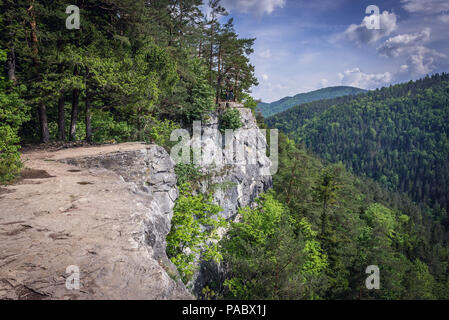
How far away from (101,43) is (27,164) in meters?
7.14

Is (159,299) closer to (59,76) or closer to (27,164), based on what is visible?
(27,164)

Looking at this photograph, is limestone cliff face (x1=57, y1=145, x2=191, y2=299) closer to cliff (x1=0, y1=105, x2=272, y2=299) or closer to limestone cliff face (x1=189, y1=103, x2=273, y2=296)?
cliff (x1=0, y1=105, x2=272, y2=299)

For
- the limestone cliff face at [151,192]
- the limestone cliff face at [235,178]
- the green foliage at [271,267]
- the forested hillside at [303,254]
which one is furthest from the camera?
the limestone cliff face at [235,178]

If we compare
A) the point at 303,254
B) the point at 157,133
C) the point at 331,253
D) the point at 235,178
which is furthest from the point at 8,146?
the point at 331,253

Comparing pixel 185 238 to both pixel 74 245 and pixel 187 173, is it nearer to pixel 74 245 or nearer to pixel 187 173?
A: pixel 187 173

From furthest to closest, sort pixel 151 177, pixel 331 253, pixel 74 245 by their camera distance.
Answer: pixel 331 253 → pixel 151 177 → pixel 74 245

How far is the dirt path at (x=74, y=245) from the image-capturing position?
297 cm

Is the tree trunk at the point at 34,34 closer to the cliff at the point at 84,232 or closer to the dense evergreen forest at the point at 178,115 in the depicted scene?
the dense evergreen forest at the point at 178,115

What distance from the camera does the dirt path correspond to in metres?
2.97

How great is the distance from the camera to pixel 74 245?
12.2 ft

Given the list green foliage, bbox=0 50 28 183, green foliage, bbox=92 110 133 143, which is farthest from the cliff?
green foliage, bbox=92 110 133 143

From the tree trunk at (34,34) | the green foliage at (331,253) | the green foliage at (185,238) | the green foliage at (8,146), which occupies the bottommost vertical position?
the green foliage at (331,253)

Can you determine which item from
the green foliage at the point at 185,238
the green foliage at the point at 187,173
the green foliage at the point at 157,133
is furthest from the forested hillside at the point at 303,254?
the green foliage at the point at 157,133

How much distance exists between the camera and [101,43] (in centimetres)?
1104
